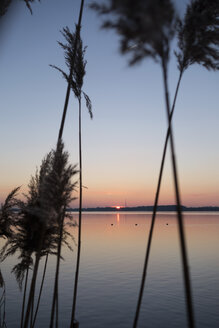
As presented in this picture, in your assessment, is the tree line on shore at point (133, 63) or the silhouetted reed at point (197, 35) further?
the silhouetted reed at point (197, 35)

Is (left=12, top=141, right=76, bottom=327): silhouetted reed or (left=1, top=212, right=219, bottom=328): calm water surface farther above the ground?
(left=12, top=141, right=76, bottom=327): silhouetted reed

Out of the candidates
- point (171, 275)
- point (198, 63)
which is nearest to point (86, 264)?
point (171, 275)

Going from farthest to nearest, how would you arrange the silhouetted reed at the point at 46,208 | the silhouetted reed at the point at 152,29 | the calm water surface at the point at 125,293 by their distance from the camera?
the calm water surface at the point at 125,293 → the silhouetted reed at the point at 46,208 → the silhouetted reed at the point at 152,29

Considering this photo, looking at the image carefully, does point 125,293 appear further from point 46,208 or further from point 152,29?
point 152,29

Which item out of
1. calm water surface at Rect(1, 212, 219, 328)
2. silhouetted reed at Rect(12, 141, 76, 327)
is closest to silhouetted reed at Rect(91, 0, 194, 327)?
A: silhouetted reed at Rect(12, 141, 76, 327)

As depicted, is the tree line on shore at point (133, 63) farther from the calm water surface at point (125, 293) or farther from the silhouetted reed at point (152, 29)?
the calm water surface at point (125, 293)

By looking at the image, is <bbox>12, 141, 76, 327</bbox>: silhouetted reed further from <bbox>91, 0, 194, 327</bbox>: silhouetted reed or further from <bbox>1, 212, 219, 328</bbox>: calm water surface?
<bbox>1, 212, 219, 328</bbox>: calm water surface

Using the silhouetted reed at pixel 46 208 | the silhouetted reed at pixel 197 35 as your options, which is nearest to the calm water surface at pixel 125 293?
the silhouetted reed at pixel 46 208

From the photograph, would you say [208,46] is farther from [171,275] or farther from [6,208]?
[171,275]

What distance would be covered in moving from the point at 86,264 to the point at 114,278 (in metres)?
6.33

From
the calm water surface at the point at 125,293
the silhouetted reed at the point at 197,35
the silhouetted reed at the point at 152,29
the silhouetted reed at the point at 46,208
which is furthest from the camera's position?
the calm water surface at the point at 125,293

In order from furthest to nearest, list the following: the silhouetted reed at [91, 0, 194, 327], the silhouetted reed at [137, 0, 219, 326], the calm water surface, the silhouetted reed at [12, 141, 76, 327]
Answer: the calm water surface → the silhouetted reed at [12, 141, 76, 327] → the silhouetted reed at [137, 0, 219, 326] → the silhouetted reed at [91, 0, 194, 327]

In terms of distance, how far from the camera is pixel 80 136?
20.9ft

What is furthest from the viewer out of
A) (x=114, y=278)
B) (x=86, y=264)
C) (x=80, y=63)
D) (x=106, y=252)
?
(x=106, y=252)
